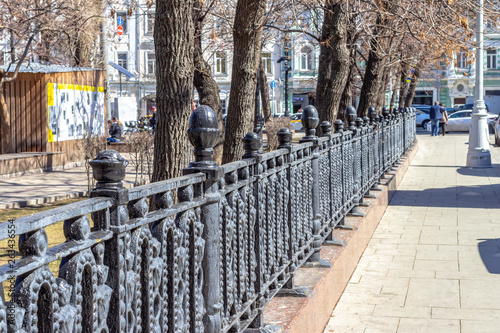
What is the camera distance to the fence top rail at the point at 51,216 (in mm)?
1525

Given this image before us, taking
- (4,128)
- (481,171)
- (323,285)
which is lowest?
(481,171)

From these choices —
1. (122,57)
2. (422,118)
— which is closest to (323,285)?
(422,118)

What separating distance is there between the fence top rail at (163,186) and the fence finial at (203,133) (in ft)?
0.34

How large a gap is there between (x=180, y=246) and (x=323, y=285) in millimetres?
2764

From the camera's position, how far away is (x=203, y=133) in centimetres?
301

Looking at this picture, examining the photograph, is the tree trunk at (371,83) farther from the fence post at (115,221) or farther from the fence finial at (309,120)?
the fence post at (115,221)

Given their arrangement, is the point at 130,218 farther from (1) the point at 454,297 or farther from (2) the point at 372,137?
(2) the point at 372,137

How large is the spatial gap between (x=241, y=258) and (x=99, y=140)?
522 inches

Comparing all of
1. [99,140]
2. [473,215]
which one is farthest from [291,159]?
[99,140]

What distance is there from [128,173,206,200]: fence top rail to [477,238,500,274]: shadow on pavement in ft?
16.0

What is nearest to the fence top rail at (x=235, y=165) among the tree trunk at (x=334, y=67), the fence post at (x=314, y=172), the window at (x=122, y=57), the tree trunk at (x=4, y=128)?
the fence post at (x=314, y=172)

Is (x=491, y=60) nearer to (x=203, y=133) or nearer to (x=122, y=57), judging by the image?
(x=122, y=57)

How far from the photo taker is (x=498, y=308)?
5.70 m

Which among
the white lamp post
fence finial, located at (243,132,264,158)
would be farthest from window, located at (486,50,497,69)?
fence finial, located at (243,132,264,158)
